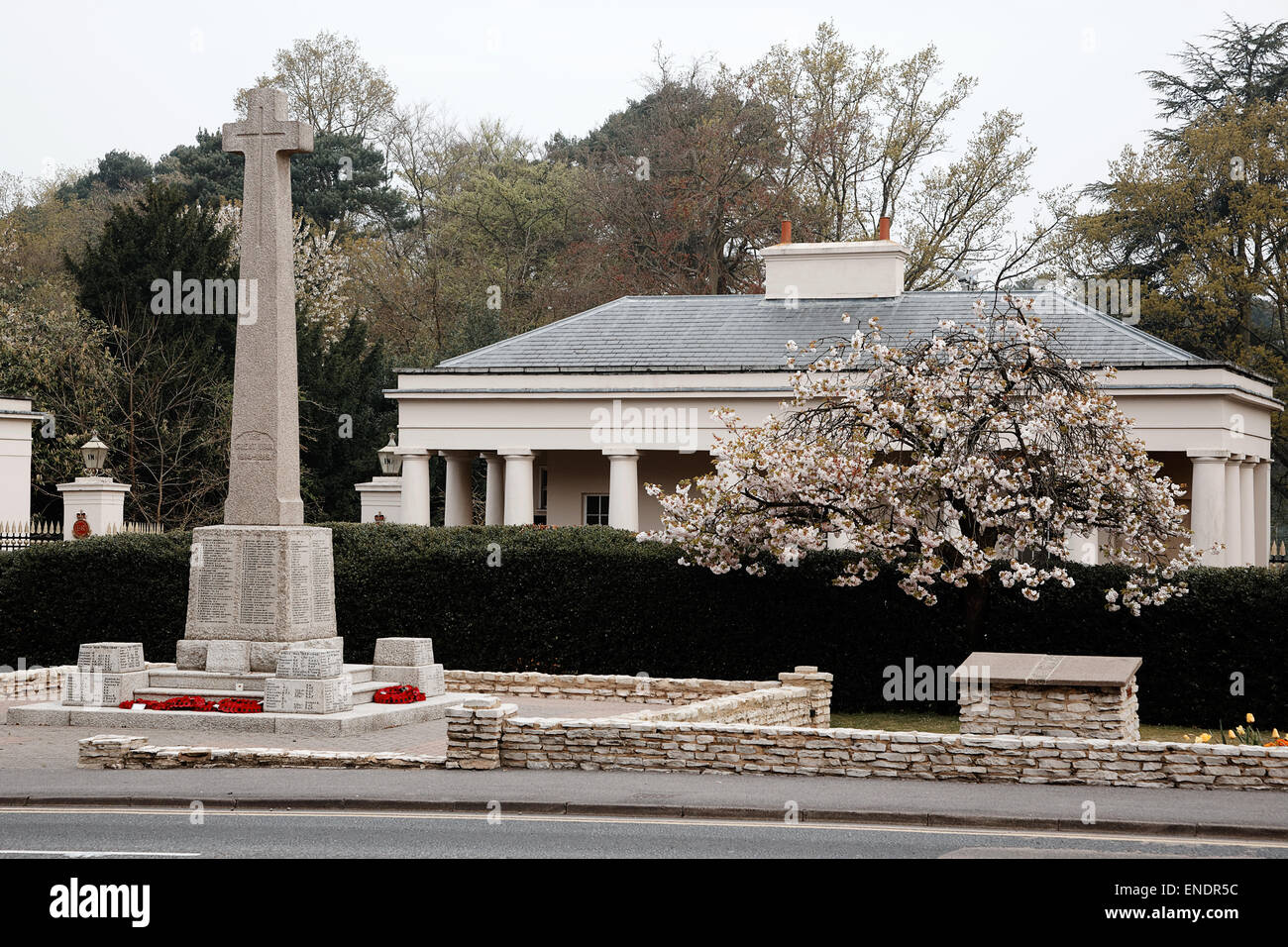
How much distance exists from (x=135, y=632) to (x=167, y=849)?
14885mm

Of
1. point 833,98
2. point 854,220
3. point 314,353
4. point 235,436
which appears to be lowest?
point 235,436

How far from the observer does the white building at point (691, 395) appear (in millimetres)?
A: 33938

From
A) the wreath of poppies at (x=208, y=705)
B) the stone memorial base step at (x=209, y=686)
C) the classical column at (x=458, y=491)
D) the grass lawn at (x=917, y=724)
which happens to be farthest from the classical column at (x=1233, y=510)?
the wreath of poppies at (x=208, y=705)

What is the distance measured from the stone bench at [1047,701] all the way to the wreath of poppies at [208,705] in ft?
28.4

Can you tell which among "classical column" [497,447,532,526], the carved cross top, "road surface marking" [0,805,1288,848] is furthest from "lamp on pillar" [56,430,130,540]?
"road surface marking" [0,805,1288,848]

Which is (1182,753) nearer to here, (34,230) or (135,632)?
(135,632)

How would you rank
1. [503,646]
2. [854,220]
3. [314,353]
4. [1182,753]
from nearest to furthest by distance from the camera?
[1182,753], [503,646], [314,353], [854,220]

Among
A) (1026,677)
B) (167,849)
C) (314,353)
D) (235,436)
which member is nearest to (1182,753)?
(1026,677)

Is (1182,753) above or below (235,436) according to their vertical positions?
below

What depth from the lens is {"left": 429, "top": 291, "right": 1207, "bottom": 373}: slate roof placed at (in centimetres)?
3606

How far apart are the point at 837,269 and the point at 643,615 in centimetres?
1793

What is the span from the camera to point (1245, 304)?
53094mm

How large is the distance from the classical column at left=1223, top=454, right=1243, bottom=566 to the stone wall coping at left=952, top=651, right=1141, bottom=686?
59.7 feet

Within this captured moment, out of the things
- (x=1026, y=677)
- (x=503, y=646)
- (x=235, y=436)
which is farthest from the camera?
(x=503, y=646)
